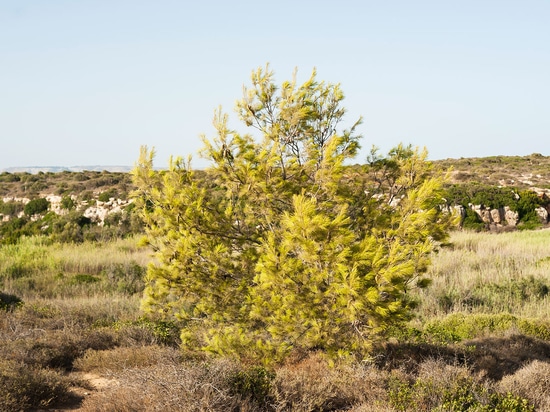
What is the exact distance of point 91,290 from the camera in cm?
1210

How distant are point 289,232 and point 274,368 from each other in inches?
82.0

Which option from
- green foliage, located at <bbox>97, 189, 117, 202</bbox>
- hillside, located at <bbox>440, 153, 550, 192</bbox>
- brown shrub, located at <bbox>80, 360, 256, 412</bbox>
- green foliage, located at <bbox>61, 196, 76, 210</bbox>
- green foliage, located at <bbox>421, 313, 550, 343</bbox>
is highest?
hillside, located at <bbox>440, 153, 550, 192</bbox>

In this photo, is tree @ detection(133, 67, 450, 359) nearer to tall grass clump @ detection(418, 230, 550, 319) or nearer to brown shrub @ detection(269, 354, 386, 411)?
brown shrub @ detection(269, 354, 386, 411)

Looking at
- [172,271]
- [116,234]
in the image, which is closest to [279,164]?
[172,271]

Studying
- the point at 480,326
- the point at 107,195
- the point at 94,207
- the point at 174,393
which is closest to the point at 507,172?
the point at 107,195

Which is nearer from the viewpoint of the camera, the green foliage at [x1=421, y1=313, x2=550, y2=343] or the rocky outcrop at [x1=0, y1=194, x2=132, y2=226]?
the green foliage at [x1=421, y1=313, x2=550, y2=343]

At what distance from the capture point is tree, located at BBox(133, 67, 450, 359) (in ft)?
15.4

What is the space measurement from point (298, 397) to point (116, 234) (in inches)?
690

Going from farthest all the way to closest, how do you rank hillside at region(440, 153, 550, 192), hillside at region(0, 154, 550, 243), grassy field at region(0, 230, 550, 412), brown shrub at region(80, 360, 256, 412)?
hillside at region(440, 153, 550, 192) < hillside at region(0, 154, 550, 243) < grassy field at region(0, 230, 550, 412) < brown shrub at region(80, 360, 256, 412)

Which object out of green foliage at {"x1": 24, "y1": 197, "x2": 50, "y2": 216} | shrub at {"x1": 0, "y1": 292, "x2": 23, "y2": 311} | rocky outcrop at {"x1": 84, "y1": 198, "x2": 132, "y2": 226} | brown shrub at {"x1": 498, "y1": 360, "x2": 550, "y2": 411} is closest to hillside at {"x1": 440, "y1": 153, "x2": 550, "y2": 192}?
rocky outcrop at {"x1": 84, "y1": 198, "x2": 132, "y2": 226}

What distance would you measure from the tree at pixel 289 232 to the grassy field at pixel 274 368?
493 millimetres

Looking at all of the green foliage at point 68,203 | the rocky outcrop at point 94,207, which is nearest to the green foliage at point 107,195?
the rocky outcrop at point 94,207

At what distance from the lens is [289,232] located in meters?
5.02

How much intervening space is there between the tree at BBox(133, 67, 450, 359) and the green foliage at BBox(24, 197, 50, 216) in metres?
25.8
